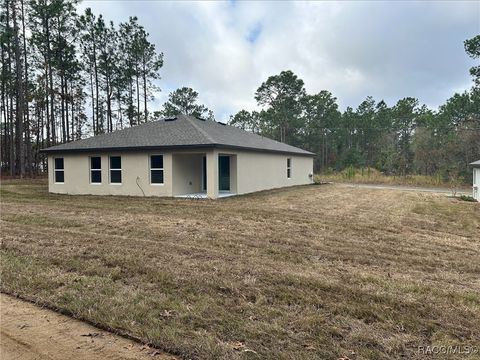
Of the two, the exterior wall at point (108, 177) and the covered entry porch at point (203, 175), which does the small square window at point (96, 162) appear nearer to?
the exterior wall at point (108, 177)

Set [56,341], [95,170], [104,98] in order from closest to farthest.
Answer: [56,341], [95,170], [104,98]

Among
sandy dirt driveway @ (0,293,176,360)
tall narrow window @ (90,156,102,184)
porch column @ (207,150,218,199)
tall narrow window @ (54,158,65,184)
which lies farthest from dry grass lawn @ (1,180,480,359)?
tall narrow window @ (54,158,65,184)

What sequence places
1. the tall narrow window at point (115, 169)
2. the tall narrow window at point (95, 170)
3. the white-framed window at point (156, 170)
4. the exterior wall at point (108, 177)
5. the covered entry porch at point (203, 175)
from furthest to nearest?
1. the tall narrow window at point (95, 170)
2. the tall narrow window at point (115, 169)
3. the white-framed window at point (156, 170)
4. the exterior wall at point (108, 177)
5. the covered entry porch at point (203, 175)

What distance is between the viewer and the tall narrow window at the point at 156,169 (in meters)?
14.6

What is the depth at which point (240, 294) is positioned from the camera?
12.1 feet

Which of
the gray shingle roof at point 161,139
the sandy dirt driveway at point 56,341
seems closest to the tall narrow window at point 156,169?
the gray shingle roof at point 161,139

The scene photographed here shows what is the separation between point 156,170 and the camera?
1463 cm

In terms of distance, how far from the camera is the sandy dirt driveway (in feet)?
8.56

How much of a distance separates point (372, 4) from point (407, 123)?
1378 inches

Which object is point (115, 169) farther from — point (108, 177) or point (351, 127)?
point (351, 127)

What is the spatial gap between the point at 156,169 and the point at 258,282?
37.3 feet

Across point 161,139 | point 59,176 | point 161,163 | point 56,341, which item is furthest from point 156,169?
point 56,341

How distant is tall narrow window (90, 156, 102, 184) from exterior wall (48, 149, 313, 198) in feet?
0.56

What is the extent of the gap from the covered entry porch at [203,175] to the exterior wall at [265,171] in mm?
516
